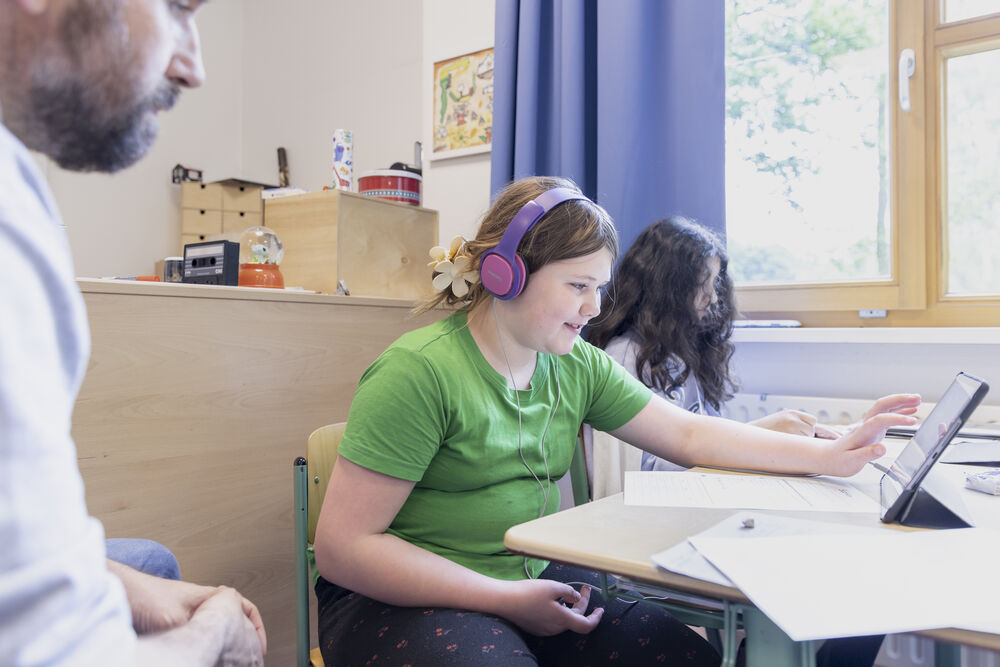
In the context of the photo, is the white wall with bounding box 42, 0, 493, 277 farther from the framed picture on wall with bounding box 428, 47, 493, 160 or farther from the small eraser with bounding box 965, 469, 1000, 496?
the small eraser with bounding box 965, 469, 1000, 496

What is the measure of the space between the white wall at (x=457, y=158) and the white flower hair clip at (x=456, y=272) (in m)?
1.24

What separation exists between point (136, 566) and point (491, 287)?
0.57 meters

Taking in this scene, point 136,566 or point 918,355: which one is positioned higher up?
point 918,355

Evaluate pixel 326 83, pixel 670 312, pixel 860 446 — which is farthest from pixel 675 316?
pixel 326 83

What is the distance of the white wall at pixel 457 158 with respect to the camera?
2.42m

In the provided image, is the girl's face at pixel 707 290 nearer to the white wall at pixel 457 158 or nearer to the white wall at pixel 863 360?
the white wall at pixel 863 360

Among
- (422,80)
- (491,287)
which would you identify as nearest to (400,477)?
(491,287)

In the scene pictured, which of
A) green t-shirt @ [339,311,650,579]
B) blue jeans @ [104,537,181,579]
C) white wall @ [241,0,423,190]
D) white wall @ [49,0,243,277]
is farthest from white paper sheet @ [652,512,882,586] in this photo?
white wall @ [49,0,243,277]

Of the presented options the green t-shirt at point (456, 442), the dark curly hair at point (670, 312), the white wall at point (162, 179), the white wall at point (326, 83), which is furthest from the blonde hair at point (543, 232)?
the white wall at point (162, 179)

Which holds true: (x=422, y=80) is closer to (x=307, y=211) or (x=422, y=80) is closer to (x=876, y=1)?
(x=307, y=211)

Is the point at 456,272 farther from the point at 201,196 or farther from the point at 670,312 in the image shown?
the point at 201,196

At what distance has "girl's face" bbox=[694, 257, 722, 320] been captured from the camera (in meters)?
1.73

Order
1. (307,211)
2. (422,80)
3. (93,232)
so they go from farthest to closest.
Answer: (93,232)
(422,80)
(307,211)

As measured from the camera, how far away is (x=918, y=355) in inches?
70.6
